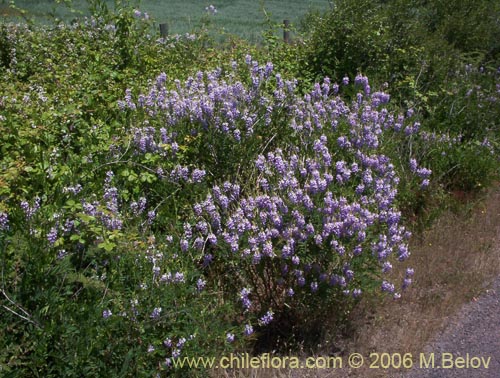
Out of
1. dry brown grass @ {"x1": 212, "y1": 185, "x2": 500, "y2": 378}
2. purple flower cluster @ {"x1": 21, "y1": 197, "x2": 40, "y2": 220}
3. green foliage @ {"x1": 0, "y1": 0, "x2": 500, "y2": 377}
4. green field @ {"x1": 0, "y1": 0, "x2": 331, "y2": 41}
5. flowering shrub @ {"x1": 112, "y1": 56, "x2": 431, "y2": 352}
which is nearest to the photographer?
green foliage @ {"x1": 0, "y1": 0, "x2": 500, "y2": 377}

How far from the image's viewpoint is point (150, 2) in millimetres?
22938

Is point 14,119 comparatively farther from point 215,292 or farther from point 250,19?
point 250,19

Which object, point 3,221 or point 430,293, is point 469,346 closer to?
point 430,293

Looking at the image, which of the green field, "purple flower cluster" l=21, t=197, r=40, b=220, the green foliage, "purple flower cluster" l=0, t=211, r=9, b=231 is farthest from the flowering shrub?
the green field

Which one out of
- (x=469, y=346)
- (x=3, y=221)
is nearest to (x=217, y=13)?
(x=469, y=346)

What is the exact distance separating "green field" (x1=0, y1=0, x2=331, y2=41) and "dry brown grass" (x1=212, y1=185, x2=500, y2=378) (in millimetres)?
11249

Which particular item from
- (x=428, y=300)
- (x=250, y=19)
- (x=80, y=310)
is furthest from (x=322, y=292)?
(x=250, y=19)

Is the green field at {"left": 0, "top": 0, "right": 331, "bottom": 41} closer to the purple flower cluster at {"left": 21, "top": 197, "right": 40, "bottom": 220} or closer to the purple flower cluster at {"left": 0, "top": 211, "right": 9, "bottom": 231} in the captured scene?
the purple flower cluster at {"left": 21, "top": 197, "right": 40, "bottom": 220}

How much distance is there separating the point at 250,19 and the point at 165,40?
12.6m

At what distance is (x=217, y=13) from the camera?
18.9 metres

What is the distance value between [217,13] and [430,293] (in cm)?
1485

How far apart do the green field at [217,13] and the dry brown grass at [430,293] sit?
443 inches

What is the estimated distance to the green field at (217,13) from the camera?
718 inches

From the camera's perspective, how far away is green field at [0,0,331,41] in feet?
59.8
